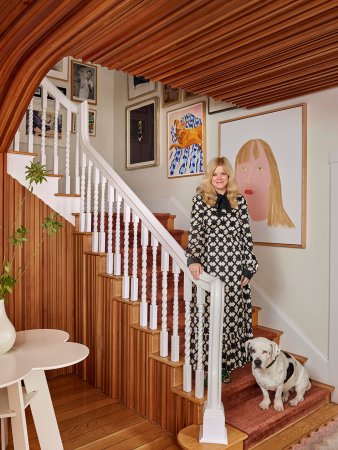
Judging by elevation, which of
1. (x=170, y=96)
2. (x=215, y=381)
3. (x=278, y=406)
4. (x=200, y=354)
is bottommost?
(x=278, y=406)

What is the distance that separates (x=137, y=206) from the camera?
2.95 m

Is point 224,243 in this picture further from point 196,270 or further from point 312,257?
point 312,257

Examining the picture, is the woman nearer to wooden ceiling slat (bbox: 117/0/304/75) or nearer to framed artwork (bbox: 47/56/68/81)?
wooden ceiling slat (bbox: 117/0/304/75)

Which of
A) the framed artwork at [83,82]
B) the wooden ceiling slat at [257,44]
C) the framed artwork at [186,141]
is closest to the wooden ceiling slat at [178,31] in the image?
the wooden ceiling slat at [257,44]

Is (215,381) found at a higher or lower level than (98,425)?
higher

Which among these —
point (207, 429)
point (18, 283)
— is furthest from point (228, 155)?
point (207, 429)

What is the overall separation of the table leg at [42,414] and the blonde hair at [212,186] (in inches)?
58.5

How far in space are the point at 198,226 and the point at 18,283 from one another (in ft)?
5.30

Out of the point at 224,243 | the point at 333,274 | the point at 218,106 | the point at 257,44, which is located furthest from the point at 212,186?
the point at 218,106

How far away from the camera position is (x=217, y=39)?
219cm

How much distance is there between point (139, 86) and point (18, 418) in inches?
167

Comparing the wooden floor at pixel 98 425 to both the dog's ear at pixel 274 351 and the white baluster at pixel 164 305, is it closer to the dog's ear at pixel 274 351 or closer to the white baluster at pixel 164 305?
the white baluster at pixel 164 305

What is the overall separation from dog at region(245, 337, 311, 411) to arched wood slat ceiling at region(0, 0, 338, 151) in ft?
5.95

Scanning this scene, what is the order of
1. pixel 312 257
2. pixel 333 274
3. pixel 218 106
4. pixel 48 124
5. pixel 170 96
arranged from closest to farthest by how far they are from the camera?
pixel 333 274, pixel 312 257, pixel 218 106, pixel 170 96, pixel 48 124
